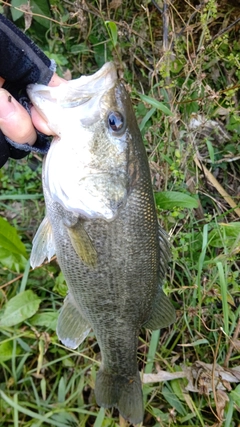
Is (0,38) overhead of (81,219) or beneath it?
overhead

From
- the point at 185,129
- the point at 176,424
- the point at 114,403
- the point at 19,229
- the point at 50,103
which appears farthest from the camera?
the point at 19,229

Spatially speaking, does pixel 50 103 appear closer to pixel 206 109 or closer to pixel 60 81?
pixel 60 81

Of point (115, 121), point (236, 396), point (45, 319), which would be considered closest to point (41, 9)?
A: point (115, 121)

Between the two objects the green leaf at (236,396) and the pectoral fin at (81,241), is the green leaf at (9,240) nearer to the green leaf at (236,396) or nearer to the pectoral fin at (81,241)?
the pectoral fin at (81,241)

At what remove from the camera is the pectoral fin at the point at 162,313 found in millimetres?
2027

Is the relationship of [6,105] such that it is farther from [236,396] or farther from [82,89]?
[236,396]

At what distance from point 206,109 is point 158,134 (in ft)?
1.11

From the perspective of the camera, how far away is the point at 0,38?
65.9 inches

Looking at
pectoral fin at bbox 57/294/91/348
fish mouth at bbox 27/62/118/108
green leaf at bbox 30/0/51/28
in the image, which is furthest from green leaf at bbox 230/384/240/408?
green leaf at bbox 30/0/51/28

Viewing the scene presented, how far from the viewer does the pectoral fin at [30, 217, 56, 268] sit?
1.88 metres

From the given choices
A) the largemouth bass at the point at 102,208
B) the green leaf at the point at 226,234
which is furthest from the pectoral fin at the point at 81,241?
the green leaf at the point at 226,234

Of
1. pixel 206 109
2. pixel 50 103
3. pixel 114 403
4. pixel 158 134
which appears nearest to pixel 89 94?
pixel 50 103

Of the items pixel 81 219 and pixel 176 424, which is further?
pixel 176 424

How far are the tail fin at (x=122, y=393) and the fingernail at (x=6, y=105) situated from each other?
4.48 feet
